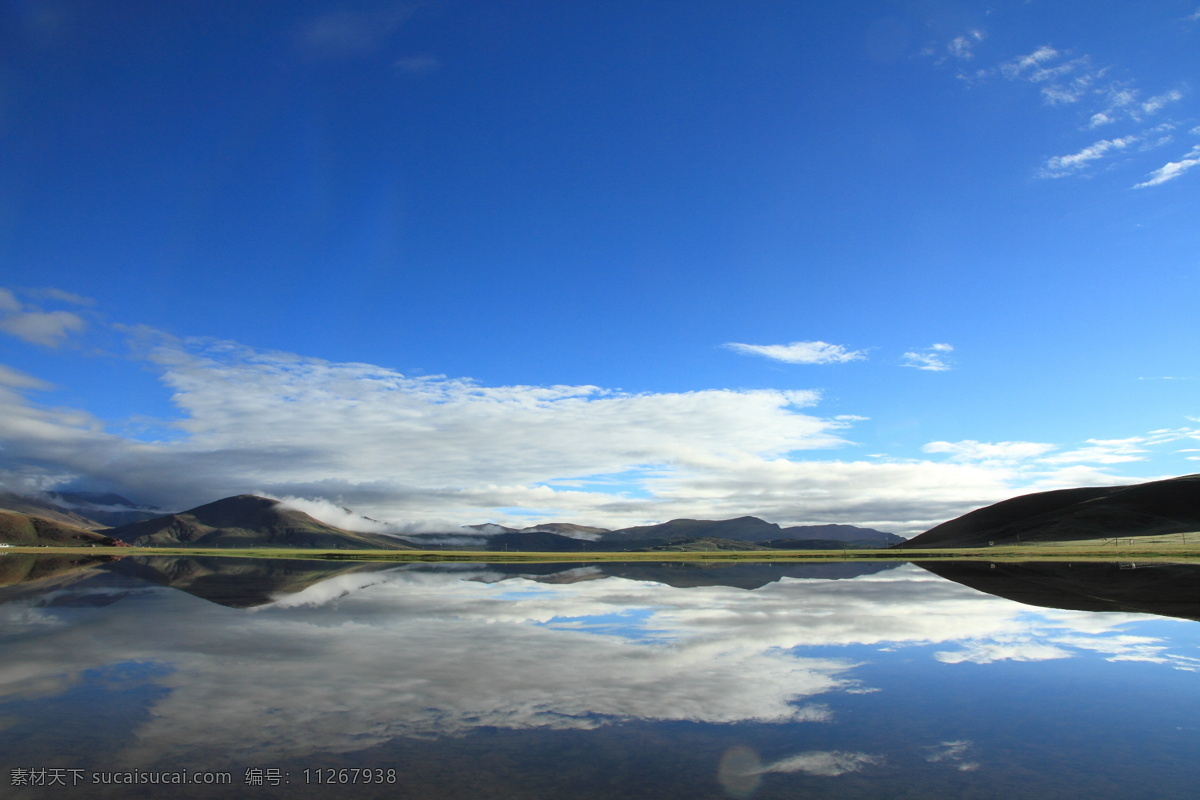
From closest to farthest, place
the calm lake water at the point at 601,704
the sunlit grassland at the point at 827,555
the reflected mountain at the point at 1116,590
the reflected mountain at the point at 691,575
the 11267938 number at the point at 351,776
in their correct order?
the 11267938 number at the point at 351,776, the calm lake water at the point at 601,704, the reflected mountain at the point at 1116,590, the reflected mountain at the point at 691,575, the sunlit grassland at the point at 827,555

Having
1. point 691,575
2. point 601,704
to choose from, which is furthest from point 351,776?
point 691,575

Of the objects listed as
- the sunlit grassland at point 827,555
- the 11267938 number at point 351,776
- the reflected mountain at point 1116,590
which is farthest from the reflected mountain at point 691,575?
the 11267938 number at point 351,776

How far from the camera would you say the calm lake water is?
12602 millimetres

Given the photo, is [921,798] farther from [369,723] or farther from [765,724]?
[369,723]

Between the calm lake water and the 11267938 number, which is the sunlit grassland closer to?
the calm lake water

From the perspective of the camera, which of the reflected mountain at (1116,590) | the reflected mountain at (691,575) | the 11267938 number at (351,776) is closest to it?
the 11267938 number at (351,776)

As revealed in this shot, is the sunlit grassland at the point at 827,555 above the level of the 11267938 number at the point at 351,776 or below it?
below

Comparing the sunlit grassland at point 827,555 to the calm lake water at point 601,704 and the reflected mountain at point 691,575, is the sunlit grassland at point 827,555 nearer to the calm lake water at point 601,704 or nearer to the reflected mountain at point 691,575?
the reflected mountain at point 691,575

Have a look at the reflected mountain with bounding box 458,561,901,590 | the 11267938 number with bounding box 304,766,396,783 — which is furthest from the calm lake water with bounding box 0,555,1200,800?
the reflected mountain with bounding box 458,561,901,590

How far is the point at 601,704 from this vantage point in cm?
1805

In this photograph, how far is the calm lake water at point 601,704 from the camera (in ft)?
41.3

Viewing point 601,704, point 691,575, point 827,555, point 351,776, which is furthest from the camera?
point 827,555

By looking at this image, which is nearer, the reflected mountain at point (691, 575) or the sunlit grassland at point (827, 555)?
the reflected mountain at point (691, 575)

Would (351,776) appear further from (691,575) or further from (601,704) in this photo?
(691,575)
